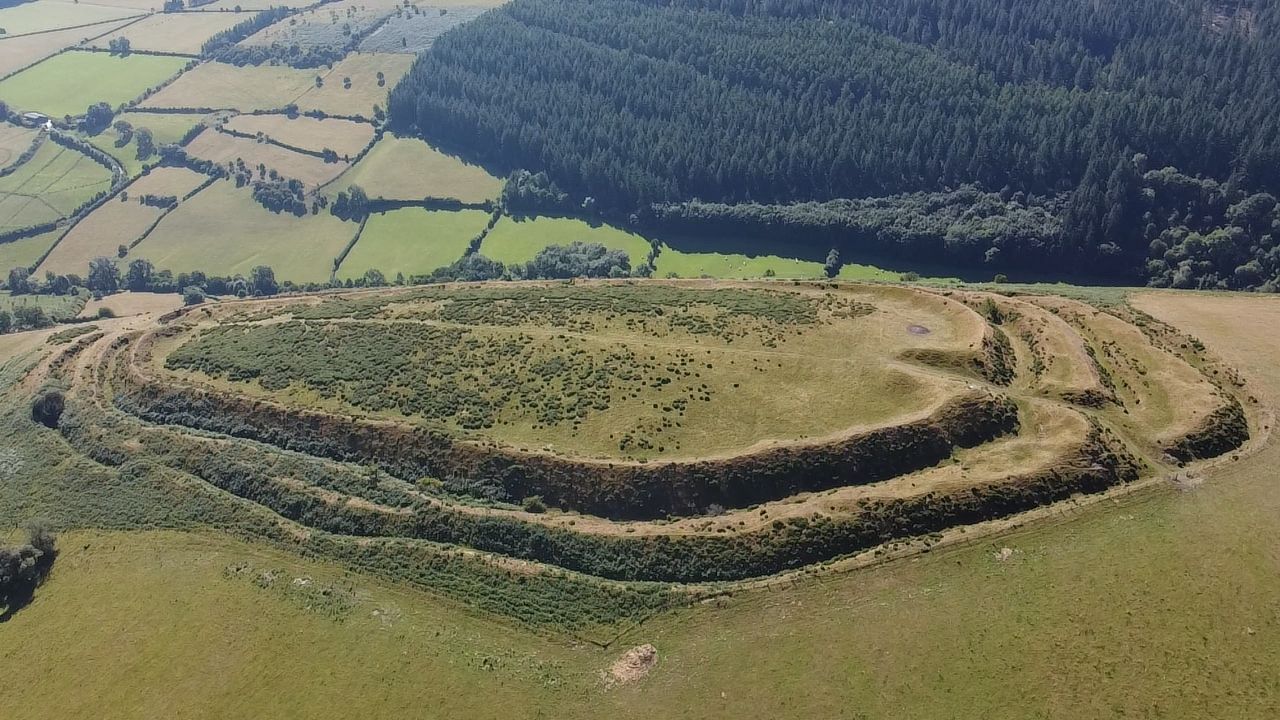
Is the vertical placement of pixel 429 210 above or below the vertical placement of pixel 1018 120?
below

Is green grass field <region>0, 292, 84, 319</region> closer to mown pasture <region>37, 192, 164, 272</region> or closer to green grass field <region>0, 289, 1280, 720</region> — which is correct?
mown pasture <region>37, 192, 164, 272</region>

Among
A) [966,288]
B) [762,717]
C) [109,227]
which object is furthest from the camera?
[109,227]

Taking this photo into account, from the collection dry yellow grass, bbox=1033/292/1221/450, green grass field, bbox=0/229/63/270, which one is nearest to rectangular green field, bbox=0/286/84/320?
green grass field, bbox=0/229/63/270

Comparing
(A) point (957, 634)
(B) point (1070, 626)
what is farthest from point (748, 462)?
(B) point (1070, 626)

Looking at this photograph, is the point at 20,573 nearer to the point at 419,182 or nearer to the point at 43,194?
the point at 419,182

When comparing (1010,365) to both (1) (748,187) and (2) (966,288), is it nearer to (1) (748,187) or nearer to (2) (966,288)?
(2) (966,288)

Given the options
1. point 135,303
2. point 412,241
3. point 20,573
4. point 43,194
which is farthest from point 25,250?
point 20,573
